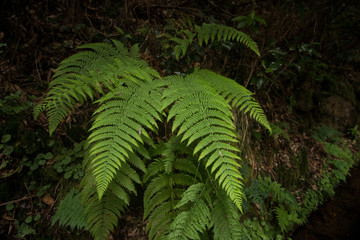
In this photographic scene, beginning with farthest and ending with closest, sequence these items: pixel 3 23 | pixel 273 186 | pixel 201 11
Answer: pixel 201 11 < pixel 273 186 < pixel 3 23

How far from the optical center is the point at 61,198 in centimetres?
194

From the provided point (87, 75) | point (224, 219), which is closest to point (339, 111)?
point (224, 219)

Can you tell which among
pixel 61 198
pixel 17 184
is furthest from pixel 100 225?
pixel 17 184

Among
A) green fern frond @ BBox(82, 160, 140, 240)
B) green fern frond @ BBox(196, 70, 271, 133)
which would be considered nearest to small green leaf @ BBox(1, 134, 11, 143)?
green fern frond @ BBox(82, 160, 140, 240)

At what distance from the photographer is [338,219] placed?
3.41 meters

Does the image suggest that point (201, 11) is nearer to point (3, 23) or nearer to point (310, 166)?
point (3, 23)

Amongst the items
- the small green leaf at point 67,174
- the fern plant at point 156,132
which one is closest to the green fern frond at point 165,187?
the fern plant at point 156,132

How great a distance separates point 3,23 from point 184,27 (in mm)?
2436

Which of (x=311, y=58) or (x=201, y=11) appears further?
(x=311, y=58)

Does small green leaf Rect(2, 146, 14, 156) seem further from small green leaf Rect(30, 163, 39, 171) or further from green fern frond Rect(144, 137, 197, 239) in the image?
green fern frond Rect(144, 137, 197, 239)

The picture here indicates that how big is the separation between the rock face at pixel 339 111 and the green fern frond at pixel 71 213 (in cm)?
520

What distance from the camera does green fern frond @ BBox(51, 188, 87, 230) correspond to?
1.70 meters

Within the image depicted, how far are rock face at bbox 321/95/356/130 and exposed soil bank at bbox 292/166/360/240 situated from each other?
153 centimetres

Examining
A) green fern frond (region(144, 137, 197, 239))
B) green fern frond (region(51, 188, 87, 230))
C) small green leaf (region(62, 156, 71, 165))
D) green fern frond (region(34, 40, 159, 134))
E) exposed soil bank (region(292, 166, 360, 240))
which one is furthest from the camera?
exposed soil bank (region(292, 166, 360, 240))
